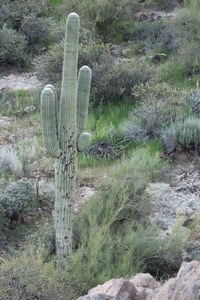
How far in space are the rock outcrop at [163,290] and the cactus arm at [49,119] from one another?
185cm

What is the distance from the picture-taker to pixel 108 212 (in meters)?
6.11

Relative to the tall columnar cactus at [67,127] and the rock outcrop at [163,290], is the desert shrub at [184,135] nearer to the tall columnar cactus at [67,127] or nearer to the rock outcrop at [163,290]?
the tall columnar cactus at [67,127]

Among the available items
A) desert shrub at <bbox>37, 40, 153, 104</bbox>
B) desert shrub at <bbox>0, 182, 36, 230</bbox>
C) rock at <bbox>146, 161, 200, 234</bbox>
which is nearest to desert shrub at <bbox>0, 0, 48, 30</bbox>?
desert shrub at <bbox>37, 40, 153, 104</bbox>

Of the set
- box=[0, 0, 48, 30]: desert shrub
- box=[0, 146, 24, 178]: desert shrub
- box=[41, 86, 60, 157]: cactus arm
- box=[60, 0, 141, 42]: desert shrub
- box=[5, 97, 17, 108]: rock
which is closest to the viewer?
box=[41, 86, 60, 157]: cactus arm

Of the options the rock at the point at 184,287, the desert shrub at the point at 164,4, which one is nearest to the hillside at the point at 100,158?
the rock at the point at 184,287

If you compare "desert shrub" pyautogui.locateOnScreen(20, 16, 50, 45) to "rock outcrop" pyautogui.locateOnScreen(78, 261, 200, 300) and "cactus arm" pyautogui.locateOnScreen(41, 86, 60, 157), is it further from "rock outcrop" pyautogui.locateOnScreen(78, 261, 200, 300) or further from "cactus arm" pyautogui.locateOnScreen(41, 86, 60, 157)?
"rock outcrop" pyautogui.locateOnScreen(78, 261, 200, 300)

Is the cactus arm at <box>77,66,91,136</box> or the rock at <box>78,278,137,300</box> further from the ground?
the cactus arm at <box>77,66,91,136</box>

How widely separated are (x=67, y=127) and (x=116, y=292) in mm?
2180

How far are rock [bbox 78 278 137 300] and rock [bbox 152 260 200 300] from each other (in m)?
0.19

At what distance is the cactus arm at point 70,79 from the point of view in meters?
5.55

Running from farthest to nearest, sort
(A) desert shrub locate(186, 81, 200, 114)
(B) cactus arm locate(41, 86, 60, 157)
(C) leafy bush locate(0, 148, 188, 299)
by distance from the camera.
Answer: (A) desert shrub locate(186, 81, 200, 114) < (B) cactus arm locate(41, 86, 60, 157) < (C) leafy bush locate(0, 148, 188, 299)

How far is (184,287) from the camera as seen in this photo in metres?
3.88

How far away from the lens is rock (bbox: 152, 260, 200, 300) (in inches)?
150

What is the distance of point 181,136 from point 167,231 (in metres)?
2.40
